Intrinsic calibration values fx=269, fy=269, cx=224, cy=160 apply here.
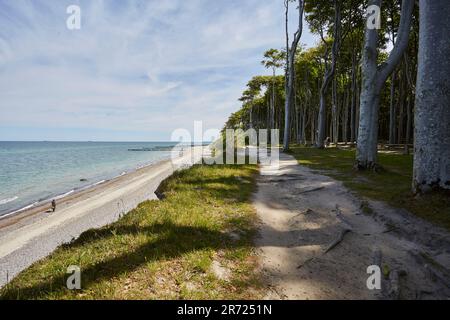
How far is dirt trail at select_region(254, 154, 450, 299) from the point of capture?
12.6 feet

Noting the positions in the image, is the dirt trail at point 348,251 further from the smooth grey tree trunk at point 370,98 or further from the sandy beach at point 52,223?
the sandy beach at point 52,223

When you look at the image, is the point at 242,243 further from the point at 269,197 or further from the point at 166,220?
the point at 269,197

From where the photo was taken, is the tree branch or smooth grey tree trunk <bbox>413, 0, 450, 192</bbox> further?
the tree branch

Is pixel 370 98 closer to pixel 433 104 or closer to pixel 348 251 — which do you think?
pixel 433 104

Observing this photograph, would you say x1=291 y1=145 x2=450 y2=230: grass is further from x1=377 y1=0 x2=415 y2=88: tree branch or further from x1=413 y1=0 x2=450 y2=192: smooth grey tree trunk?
x1=377 y1=0 x2=415 y2=88: tree branch

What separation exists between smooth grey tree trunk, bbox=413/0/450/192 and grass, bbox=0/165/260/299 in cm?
453

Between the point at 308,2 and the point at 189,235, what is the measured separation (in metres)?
27.2

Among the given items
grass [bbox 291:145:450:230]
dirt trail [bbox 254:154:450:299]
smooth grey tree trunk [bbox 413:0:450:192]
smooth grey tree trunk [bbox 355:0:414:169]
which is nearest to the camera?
dirt trail [bbox 254:154:450:299]

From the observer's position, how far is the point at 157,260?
438 centimetres

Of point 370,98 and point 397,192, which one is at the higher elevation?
point 370,98

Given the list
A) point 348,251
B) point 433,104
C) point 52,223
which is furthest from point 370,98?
point 52,223

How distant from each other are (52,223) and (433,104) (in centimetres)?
1864

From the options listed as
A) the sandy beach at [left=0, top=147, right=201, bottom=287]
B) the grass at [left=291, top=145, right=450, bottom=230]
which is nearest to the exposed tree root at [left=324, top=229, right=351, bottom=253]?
the grass at [left=291, top=145, right=450, bottom=230]

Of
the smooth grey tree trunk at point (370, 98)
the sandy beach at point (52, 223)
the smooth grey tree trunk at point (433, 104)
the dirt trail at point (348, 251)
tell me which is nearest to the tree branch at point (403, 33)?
the smooth grey tree trunk at point (370, 98)
